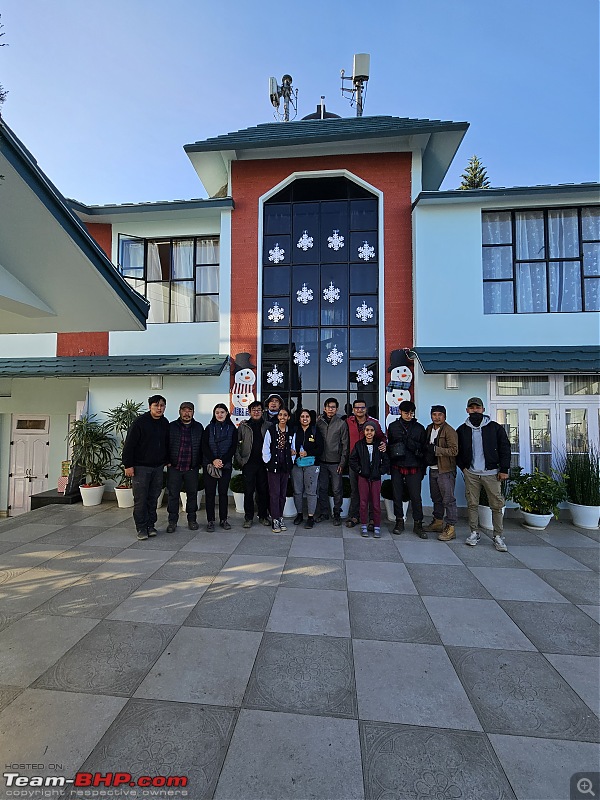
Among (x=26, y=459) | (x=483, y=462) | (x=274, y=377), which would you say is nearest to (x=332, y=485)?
(x=483, y=462)

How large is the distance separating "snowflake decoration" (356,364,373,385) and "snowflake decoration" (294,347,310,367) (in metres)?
1.02

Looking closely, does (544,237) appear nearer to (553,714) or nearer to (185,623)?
(553,714)

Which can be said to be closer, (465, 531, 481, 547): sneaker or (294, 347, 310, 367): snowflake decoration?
(465, 531, 481, 547): sneaker

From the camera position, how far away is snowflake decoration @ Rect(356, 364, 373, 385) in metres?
7.36

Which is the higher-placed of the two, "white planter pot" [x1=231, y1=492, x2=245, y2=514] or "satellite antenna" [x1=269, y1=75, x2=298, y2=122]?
"satellite antenna" [x1=269, y1=75, x2=298, y2=122]

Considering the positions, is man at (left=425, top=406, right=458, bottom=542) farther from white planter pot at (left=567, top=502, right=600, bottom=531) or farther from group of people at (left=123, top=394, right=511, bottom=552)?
white planter pot at (left=567, top=502, right=600, bottom=531)

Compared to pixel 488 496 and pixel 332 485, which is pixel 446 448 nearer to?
pixel 488 496

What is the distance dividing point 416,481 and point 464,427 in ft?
3.45

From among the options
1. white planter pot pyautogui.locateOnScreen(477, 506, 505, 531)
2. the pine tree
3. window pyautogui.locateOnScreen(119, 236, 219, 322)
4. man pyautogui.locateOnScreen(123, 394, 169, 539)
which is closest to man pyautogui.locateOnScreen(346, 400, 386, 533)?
white planter pot pyautogui.locateOnScreen(477, 506, 505, 531)

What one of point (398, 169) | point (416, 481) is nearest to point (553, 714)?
point (416, 481)

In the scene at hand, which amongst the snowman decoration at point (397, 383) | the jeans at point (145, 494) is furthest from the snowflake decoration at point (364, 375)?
the jeans at point (145, 494)

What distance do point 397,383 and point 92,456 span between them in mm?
6005

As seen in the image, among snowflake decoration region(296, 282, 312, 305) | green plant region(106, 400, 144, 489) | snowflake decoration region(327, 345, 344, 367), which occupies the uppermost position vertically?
snowflake decoration region(296, 282, 312, 305)

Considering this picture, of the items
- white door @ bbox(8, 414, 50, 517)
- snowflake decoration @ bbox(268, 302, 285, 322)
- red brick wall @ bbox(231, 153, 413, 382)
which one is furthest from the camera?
white door @ bbox(8, 414, 50, 517)
